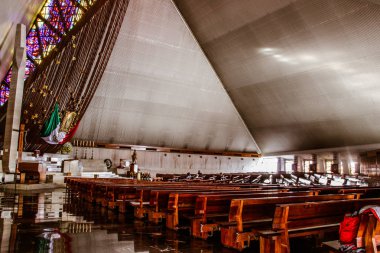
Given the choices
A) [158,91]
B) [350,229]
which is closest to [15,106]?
[158,91]

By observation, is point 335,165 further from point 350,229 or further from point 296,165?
point 350,229

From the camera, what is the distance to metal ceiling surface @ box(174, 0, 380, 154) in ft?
36.1

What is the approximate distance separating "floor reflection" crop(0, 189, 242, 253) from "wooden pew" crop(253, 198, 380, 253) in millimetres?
516

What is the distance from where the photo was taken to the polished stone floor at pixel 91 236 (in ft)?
9.45

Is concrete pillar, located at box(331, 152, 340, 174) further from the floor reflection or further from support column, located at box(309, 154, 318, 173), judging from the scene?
the floor reflection

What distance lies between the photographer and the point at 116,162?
53.0 feet

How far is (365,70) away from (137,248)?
37.7ft

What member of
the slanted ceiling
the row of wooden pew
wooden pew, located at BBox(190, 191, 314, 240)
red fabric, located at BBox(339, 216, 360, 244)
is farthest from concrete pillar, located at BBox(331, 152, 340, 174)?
red fabric, located at BBox(339, 216, 360, 244)

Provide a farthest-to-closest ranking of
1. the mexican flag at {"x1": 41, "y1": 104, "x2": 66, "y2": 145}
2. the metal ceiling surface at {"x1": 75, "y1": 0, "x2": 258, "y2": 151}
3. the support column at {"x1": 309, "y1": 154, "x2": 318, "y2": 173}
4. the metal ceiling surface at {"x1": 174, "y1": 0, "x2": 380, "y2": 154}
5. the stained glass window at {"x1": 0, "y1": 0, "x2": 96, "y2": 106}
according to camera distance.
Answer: the support column at {"x1": 309, "y1": 154, "x2": 318, "y2": 173}, the metal ceiling surface at {"x1": 75, "y1": 0, "x2": 258, "y2": 151}, the stained glass window at {"x1": 0, "y1": 0, "x2": 96, "y2": 106}, the mexican flag at {"x1": 41, "y1": 104, "x2": 66, "y2": 145}, the metal ceiling surface at {"x1": 174, "y1": 0, "x2": 380, "y2": 154}

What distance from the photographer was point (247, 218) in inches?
127

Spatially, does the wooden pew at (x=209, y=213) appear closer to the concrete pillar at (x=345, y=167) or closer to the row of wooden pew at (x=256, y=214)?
the row of wooden pew at (x=256, y=214)

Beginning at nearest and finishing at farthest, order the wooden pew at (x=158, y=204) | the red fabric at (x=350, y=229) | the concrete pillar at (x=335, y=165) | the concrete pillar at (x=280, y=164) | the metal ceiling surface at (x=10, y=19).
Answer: the red fabric at (x=350, y=229), the wooden pew at (x=158, y=204), the metal ceiling surface at (x=10, y=19), the concrete pillar at (x=335, y=165), the concrete pillar at (x=280, y=164)

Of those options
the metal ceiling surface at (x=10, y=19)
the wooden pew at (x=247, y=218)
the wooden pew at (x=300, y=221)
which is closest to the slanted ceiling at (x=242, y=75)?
the metal ceiling surface at (x=10, y=19)

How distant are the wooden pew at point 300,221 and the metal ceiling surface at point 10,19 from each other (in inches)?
325
